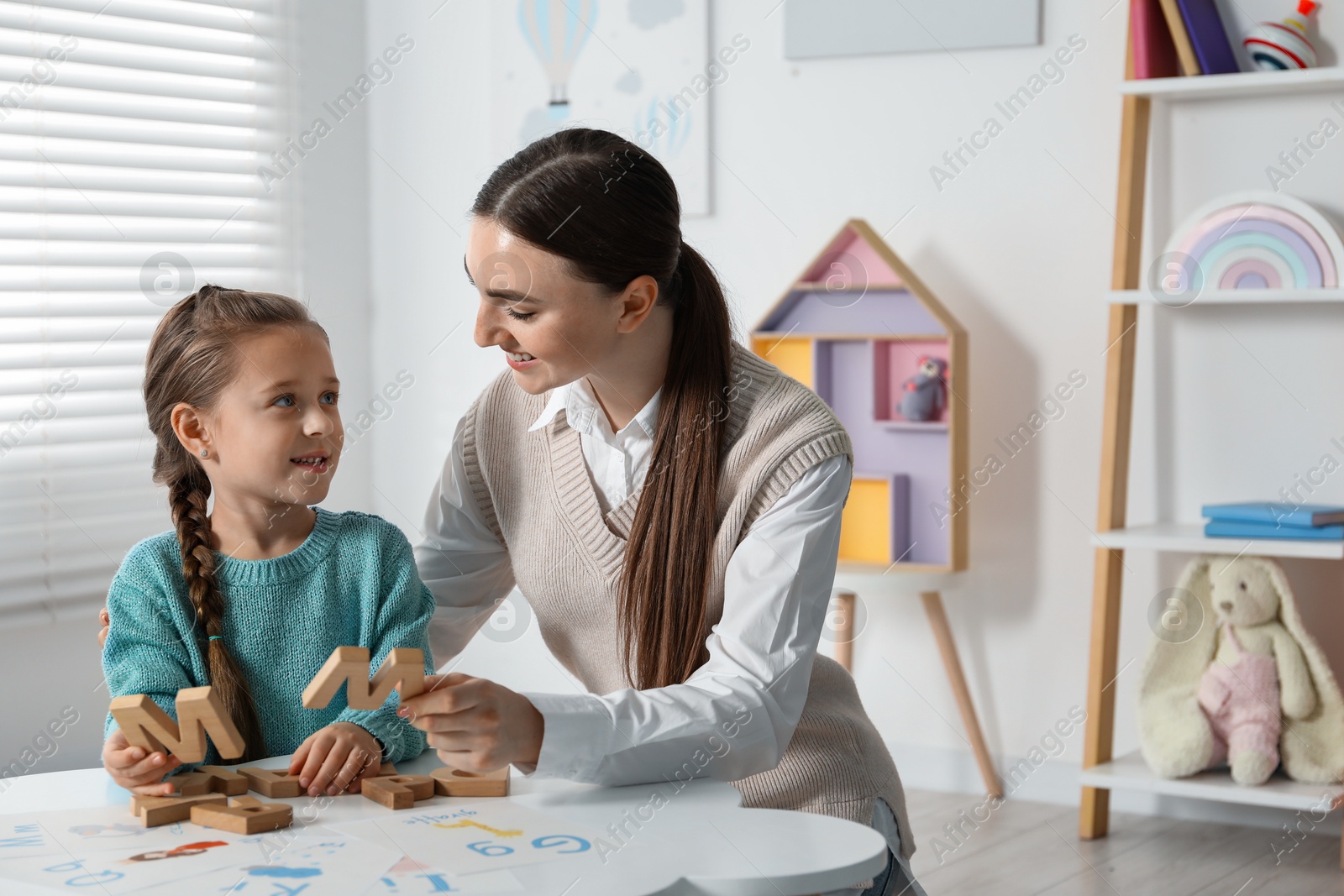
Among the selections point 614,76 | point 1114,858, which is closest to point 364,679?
point 1114,858

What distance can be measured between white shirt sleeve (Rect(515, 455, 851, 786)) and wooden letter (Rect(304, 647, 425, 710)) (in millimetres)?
128

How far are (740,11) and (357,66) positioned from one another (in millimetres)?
1160

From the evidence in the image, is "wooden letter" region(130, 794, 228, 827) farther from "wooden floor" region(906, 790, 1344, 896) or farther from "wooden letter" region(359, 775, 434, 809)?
"wooden floor" region(906, 790, 1344, 896)

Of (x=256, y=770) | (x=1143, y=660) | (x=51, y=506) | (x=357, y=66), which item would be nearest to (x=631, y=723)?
(x=256, y=770)

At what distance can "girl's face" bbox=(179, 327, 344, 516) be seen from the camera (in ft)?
4.46

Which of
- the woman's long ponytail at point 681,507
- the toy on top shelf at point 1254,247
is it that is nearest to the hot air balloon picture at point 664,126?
the toy on top shelf at point 1254,247

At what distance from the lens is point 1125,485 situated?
275cm

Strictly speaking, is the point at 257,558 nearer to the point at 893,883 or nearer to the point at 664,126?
the point at 893,883

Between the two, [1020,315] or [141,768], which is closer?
[141,768]

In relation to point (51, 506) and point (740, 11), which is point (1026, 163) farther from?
point (51, 506)

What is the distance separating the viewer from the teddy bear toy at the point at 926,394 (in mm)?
2932

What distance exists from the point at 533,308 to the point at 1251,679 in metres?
1.85

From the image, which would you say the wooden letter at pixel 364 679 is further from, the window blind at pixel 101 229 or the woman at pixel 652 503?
the window blind at pixel 101 229

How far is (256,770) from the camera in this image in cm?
117
